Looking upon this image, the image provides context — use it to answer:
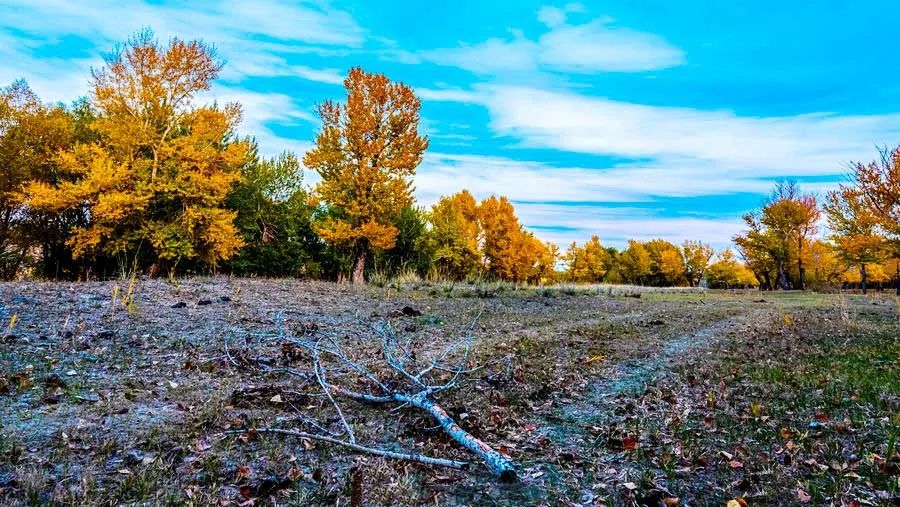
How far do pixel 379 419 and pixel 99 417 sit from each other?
2.36m

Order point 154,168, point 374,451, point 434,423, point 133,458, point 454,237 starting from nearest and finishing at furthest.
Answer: point 133,458 → point 374,451 → point 434,423 → point 154,168 → point 454,237

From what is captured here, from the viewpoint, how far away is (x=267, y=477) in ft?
10.6

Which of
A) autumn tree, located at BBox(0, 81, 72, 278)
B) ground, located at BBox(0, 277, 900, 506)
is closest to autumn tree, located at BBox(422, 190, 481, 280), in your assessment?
autumn tree, located at BBox(0, 81, 72, 278)

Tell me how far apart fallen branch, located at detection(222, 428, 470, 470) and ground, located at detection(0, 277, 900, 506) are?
0.06m

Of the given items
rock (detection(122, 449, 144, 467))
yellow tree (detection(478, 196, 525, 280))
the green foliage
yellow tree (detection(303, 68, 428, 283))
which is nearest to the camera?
rock (detection(122, 449, 144, 467))

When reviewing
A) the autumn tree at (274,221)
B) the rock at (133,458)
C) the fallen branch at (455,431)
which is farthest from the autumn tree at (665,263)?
the rock at (133,458)

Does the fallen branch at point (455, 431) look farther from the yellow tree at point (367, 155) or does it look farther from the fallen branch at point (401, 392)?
the yellow tree at point (367, 155)

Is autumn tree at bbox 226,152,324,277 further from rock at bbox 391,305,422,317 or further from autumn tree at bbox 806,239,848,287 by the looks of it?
autumn tree at bbox 806,239,848,287

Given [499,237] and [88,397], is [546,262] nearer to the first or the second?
[499,237]

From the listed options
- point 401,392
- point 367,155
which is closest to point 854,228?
point 367,155

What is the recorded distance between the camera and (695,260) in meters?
71.4

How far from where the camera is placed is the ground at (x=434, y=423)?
10.3ft

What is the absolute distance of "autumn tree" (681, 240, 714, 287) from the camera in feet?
232

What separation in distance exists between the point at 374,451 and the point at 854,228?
4064 cm
